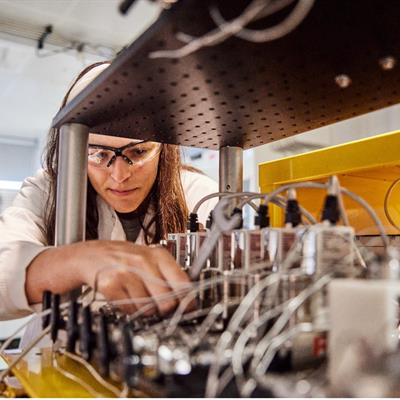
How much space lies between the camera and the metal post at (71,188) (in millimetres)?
762

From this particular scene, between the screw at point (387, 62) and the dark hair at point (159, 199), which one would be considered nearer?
the screw at point (387, 62)

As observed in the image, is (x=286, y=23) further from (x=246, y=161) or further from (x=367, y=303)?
(x=246, y=161)

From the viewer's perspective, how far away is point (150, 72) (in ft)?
1.94

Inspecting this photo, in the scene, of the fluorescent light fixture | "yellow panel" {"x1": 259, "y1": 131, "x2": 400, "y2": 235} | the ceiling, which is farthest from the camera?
the fluorescent light fixture

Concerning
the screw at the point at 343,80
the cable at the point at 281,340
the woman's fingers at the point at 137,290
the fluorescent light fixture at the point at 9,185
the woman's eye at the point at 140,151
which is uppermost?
the fluorescent light fixture at the point at 9,185

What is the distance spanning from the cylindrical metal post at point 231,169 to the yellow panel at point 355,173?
0.14 m

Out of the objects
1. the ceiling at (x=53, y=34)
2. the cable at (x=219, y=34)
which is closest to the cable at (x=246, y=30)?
the cable at (x=219, y=34)

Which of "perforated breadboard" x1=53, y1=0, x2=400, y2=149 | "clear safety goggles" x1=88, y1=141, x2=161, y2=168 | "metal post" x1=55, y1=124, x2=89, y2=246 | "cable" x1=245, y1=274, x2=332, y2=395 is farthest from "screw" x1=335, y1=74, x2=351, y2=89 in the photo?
"clear safety goggles" x1=88, y1=141, x2=161, y2=168

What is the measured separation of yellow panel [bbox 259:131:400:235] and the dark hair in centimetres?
27

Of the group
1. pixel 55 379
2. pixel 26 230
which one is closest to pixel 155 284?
pixel 55 379

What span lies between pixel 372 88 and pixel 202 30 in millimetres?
318

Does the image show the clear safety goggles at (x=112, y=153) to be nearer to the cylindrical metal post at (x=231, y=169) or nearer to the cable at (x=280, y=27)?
the cylindrical metal post at (x=231, y=169)

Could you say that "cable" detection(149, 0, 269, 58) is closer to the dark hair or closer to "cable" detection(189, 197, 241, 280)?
"cable" detection(189, 197, 241, 280)

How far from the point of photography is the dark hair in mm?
1213
